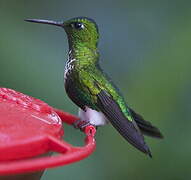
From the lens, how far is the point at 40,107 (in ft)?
9.11

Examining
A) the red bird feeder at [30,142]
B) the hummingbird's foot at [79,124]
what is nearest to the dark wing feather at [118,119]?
the hummingbird's foot at [79,124]

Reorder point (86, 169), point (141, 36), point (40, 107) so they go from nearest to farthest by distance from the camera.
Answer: point (40, 107), point (86, 169), point (141, 36)

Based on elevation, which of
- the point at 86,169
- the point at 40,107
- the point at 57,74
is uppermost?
the point at 40,107

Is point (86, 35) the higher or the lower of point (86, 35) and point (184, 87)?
the higher

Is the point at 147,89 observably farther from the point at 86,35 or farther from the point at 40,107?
the point at 40,107

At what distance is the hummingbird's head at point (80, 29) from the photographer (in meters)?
3.52

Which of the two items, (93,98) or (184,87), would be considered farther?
(184,87)

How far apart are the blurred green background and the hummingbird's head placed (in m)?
0.59

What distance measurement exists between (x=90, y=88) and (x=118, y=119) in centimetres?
22

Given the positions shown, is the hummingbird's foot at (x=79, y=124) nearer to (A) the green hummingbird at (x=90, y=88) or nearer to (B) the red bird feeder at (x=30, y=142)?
(A) the green hummingbird at (x=90, y=88)

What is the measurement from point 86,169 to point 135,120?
55cm

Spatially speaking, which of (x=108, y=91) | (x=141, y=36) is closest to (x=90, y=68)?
(x=108, y=91)

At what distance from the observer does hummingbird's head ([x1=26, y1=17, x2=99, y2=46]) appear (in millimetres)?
3521

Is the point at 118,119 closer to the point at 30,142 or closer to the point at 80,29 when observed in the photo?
the point at 80,29
